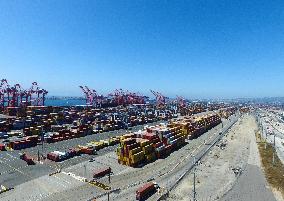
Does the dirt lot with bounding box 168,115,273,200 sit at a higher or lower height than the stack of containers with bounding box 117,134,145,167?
lower

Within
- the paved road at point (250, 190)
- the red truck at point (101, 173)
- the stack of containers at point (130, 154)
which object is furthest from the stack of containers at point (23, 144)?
the paved road at point (250, 190)

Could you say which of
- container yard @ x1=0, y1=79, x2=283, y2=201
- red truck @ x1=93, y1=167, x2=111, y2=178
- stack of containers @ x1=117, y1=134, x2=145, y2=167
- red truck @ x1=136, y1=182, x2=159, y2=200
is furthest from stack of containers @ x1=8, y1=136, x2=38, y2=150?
red truck @ x1=136, y1=182, x2=159, y2=200

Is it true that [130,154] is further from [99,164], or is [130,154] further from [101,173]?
[101,173]

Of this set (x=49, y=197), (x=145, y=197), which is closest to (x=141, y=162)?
(x=145, y=197)

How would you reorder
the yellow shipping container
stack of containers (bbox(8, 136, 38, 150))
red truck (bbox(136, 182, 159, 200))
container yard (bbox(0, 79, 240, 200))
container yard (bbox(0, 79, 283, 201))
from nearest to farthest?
red truck (bbox(136, 182, 159, 200))
container yard (bbox(0, 79, 283, 201))
container yard (bbox(0, 79, 240, 200))
the yellow shipping container
stack of containers (bbox(8, 136, 38, 150))

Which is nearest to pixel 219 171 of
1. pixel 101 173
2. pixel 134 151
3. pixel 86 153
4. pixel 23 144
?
pixel 134 151

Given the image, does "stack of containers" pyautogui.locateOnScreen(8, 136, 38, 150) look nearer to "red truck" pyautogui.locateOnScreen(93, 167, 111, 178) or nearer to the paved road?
"red truck" pyautogui.locateOnScreen(93, 167, 111, 178)

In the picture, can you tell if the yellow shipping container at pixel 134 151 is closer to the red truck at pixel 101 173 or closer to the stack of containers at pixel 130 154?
the stack of containers at pixel 130 154

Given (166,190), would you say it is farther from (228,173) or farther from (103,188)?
(228,173)
